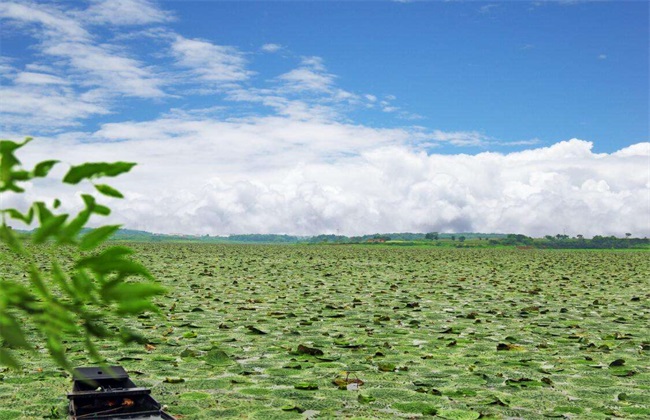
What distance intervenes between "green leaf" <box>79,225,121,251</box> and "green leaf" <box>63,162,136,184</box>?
0.10 m

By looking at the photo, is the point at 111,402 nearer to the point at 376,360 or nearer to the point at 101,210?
the point at 376,360

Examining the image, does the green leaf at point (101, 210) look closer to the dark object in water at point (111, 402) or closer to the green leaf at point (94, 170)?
the green leaf at point (94, 170)

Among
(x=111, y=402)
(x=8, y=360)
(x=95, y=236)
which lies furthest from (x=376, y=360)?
(x=8, y=360)

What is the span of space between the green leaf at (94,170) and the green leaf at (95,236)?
0.33ft

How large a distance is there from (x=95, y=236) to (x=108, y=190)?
9cm

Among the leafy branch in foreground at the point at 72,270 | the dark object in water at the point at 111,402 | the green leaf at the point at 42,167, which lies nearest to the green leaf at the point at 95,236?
the leafy branch in foreground at the point at 72,270

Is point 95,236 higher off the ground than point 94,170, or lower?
lower

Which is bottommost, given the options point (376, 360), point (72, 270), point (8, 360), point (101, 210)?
point (376, 360)

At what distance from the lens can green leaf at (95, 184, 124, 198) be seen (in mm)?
1047

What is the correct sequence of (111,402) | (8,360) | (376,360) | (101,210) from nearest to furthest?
(8,360) → (101,210) → (111,402) → (376,360)

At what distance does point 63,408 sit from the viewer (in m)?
4.90

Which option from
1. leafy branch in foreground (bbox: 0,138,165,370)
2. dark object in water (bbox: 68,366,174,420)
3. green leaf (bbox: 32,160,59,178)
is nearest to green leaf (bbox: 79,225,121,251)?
leafy branch in foreground (bbox: 0,138,165,370)

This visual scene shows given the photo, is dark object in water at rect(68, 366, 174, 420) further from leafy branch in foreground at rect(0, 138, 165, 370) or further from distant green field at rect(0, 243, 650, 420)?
leafy branch in foreground at rect(0, 138, 165, 370)

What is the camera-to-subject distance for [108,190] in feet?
3.49
